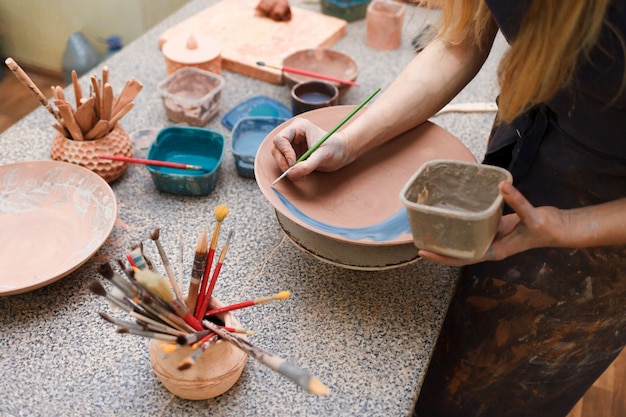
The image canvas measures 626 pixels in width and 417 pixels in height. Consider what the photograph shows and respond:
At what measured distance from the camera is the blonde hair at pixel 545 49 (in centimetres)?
Answer: 68

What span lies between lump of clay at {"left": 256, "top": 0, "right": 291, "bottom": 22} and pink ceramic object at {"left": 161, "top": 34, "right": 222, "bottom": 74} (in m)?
0.38

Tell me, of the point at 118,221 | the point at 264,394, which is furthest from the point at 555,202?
the point at 118,221

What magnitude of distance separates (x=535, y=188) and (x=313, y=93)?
0.66 metres

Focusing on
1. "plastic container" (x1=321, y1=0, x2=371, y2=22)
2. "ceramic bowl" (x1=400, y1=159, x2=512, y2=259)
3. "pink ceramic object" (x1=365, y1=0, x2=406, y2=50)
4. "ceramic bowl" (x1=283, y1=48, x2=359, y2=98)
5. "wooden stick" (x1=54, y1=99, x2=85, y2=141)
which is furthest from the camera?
"plastic container" (x1=321, y1=0, x2=371, y2=22)

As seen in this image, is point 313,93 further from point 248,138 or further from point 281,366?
point 281,366

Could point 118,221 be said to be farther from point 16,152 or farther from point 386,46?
point 386,46

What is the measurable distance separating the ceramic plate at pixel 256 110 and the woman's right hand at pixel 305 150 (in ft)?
1.27

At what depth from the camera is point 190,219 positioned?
1127 mm

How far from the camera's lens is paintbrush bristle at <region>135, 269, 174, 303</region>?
0.63 meters

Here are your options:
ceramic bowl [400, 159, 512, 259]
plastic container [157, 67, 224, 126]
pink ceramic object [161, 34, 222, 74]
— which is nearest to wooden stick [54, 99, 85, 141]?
plastic container [157, 67, 224, 126]

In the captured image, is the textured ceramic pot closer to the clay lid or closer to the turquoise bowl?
the turquoise bowl

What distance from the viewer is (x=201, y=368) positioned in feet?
2.53

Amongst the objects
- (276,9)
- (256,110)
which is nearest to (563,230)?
(256,110)

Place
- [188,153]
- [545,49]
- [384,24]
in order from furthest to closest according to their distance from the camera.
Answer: [384,24]
[188,153]
[545,49]
